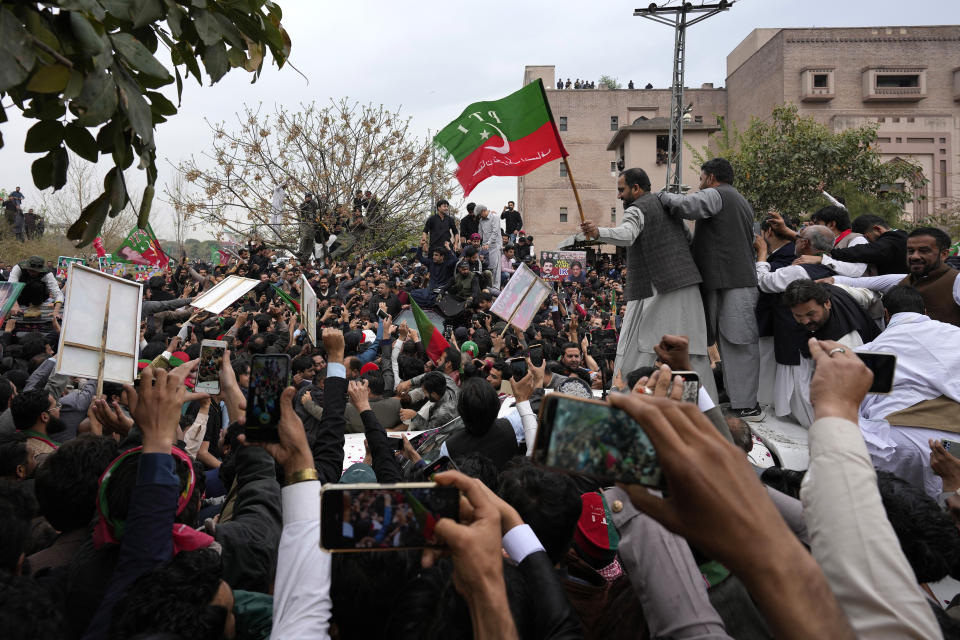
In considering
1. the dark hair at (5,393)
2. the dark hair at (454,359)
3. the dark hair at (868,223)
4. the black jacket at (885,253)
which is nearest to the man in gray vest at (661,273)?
the black jacket at (885,253)

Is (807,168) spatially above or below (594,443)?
above

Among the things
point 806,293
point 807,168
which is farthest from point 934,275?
point 807,168

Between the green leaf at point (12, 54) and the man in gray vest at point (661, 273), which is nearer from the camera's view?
the green leaf at point (12, 54)

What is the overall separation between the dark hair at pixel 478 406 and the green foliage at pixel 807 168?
97.6 ft

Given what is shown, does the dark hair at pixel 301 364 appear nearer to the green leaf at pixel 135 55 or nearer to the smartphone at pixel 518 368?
the smartphone at pixel 518 368

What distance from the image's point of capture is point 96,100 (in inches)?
75.0

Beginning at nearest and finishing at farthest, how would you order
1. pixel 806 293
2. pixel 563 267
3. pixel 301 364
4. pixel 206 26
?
pixel 206 26
pixel 806 293
pixel 301 364
pixel 563 267

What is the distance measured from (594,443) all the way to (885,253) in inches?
Result: 212

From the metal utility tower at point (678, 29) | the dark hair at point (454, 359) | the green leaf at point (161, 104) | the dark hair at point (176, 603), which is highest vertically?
the metal utility tower at point (678, 29)

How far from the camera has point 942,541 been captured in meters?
2.10

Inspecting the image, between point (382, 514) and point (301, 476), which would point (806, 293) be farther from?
point (382, 514)

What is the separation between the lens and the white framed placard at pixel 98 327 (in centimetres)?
342

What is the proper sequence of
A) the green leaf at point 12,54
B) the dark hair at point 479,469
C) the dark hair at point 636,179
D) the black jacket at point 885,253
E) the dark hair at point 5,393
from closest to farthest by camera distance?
1. the green leaf at point 12,54
2. the dark hair at point 479,469
3. the dark hair at point 5,393
4. the dark hair at point 636,179
5. the black jacket at point 885,253

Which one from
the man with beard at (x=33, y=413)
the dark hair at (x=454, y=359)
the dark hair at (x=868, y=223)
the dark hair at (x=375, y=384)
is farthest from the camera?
the dark hair at (x=454, y=359)
